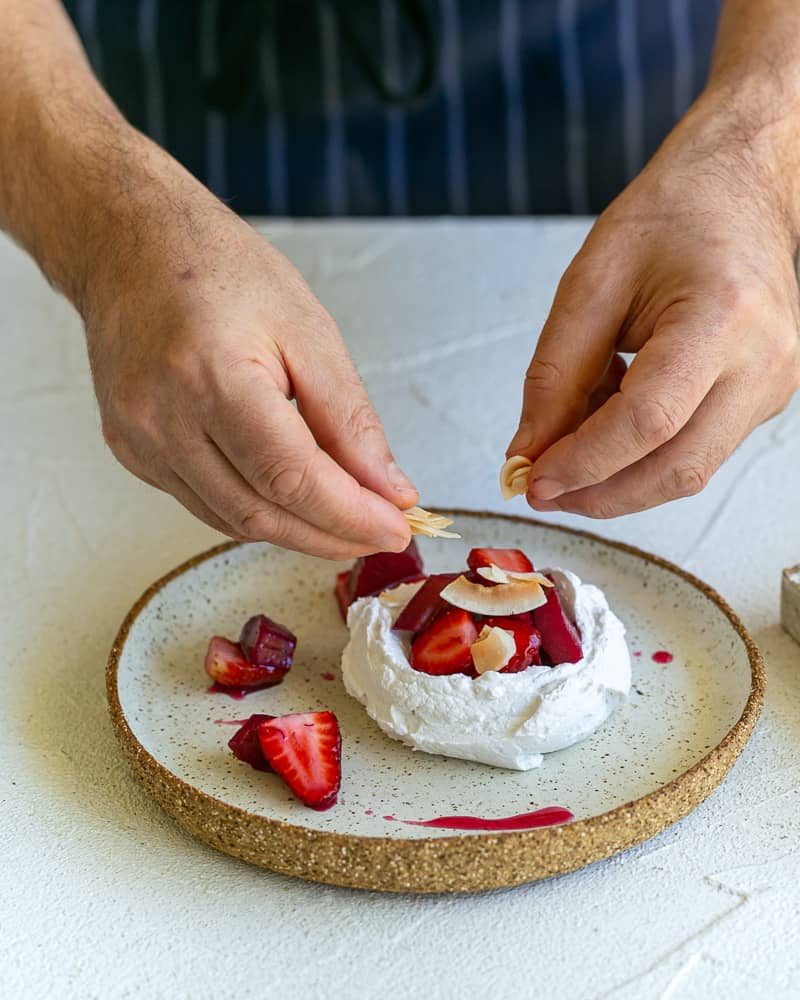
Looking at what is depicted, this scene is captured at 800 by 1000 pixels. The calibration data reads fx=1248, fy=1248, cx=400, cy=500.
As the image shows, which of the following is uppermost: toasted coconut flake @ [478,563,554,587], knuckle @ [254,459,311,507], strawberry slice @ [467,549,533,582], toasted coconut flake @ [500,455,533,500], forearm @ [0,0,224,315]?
forearm @ [0,0,224,315]

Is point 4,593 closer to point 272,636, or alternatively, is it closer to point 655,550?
point 272,636

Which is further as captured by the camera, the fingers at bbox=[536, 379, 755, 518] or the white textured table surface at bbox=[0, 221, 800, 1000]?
the fingers at bbox=[536, 379, 755, 518]

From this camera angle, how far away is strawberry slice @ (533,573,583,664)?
1.10 m

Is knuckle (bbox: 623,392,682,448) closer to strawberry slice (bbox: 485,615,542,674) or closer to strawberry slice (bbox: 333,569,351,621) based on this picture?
strawberry slice (bbox: 485,615,542,674)

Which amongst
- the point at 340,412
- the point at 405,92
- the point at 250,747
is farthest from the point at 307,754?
the point at 405,92

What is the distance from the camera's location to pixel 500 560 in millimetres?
1197

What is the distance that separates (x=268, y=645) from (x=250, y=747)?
15 cm

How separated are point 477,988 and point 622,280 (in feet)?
2.03

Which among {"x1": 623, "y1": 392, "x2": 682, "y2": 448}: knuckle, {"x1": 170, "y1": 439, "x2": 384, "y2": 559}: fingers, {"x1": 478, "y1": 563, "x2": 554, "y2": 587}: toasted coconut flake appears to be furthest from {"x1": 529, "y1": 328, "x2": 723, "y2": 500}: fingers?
{"x1": 170, "y1": 439, "x2": 384, "y2": 559}: fingers

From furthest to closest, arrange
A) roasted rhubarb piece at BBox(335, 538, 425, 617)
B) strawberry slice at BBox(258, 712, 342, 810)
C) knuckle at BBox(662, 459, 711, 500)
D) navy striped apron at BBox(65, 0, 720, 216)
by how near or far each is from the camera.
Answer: navy striped apron at BBox(65, 0, 720, 216) < roasted rhubarb piece at BBox(335, 538, 425, 617) < knuckle at BBox(662, 459, 711, 500) < strawberry slice at BBox(258, 712, 342, 810)

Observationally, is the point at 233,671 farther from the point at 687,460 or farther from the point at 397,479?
the point at 687,460

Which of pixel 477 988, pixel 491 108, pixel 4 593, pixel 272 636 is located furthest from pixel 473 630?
pixel 491 108

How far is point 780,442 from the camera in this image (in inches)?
64.6

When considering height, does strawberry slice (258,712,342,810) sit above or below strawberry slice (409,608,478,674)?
below
